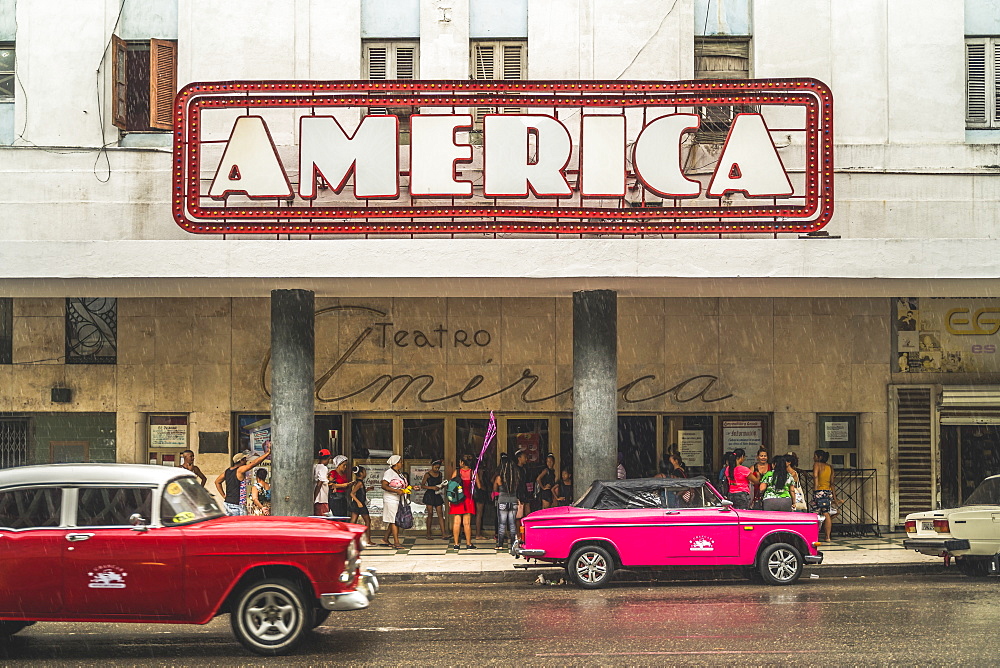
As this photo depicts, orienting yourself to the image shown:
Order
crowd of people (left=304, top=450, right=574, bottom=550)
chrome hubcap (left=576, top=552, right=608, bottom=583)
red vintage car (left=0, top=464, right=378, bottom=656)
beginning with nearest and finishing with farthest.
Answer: red vintage car (left=0, top=464, right=378, bottom=656), chrome hubcap (left=576, top=552, right=608, bottom=583), crowd of people (left=304, top=450, right=574, bottom=550)

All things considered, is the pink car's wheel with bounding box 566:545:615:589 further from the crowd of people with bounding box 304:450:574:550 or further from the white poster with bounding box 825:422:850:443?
the white poster with bounding box 825:422:850:443

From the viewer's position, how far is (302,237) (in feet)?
58.7

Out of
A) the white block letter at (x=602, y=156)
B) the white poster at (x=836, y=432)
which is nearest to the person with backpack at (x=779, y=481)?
the white poster at (x=836, y=432)

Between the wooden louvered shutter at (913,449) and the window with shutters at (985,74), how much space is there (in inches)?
192

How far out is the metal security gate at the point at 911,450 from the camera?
68.3 feet

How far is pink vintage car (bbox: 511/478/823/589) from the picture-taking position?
1467 cm

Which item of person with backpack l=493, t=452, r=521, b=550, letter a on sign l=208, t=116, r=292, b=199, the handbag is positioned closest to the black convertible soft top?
person with backpack l=493, t=452, r=521, b=550

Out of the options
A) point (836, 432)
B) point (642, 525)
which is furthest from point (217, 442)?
point (836, 432)

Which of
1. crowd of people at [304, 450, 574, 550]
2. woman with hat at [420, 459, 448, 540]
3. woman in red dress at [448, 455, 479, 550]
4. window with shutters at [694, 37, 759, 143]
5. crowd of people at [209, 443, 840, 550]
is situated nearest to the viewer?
crowd of people at [209, 443, 840, 550]

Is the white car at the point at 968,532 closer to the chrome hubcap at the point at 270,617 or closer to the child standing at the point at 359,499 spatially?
the child standing at the point at 359,499

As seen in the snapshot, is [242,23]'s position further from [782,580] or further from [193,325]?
[782,580]

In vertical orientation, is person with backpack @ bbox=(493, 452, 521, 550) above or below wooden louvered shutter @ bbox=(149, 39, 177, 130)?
below

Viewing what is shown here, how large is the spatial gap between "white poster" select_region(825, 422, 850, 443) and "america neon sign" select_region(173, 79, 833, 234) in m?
5.24

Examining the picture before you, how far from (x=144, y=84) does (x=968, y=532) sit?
14.6 m
